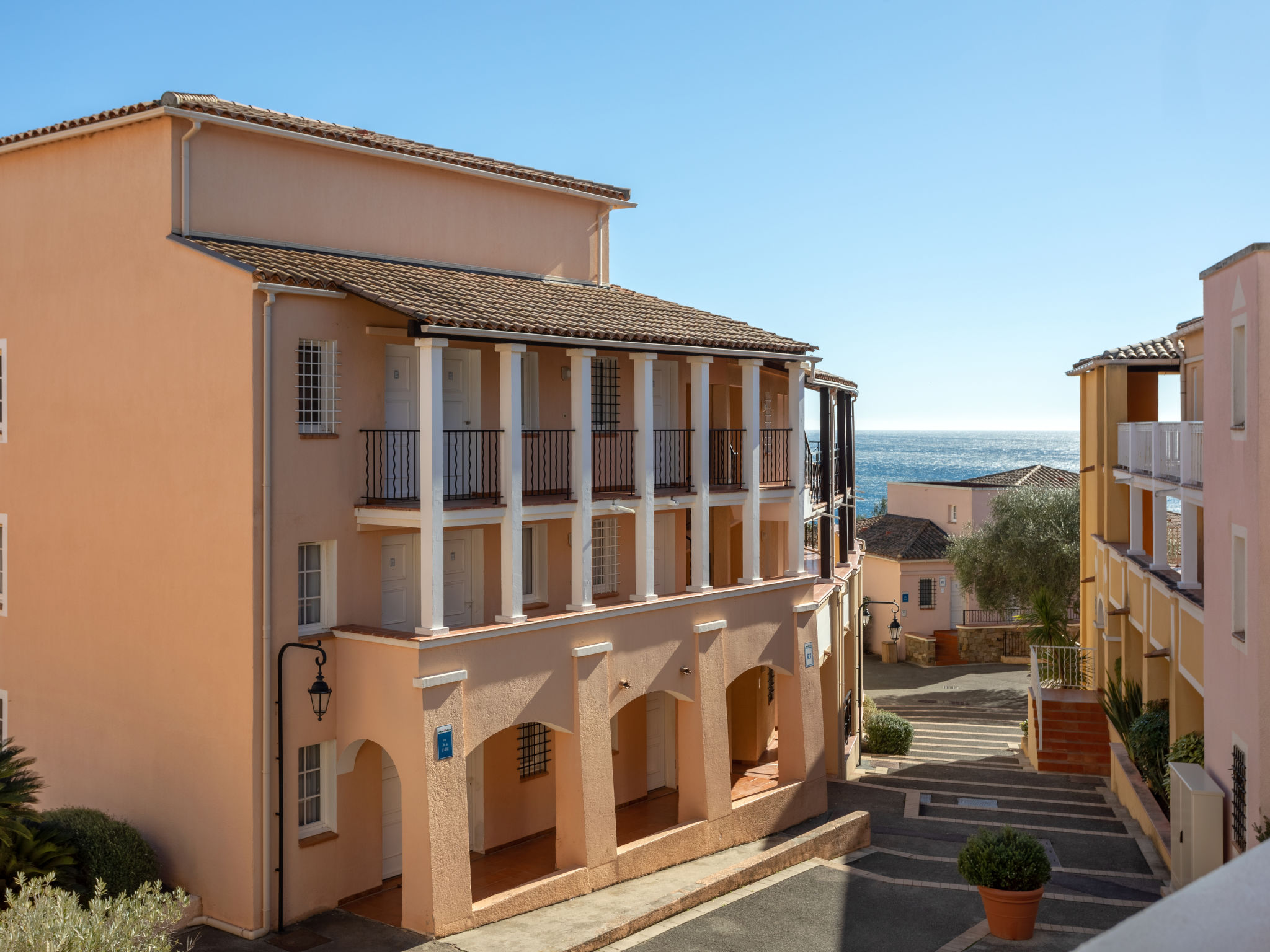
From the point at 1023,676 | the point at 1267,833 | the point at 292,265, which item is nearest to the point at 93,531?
the point at 292,265

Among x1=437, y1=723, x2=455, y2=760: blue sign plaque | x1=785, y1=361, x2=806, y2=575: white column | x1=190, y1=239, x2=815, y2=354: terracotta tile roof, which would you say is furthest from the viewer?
x1=785, y1=361, x2=806, y2=575: white column

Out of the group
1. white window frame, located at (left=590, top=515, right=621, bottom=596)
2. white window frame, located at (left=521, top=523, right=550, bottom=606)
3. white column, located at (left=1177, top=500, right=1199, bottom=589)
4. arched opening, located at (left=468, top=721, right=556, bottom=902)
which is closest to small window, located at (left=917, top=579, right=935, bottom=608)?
white column, located at (left=1177, top=500, right=1199, bottom=589)

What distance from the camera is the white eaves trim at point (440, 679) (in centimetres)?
1509

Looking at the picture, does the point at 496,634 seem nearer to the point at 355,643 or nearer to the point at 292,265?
the point at 355,643

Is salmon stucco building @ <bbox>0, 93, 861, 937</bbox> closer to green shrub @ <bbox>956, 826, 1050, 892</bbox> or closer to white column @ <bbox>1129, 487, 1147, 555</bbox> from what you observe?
green shrub @ <bbox>956, 826, 1050, 892</bbox>

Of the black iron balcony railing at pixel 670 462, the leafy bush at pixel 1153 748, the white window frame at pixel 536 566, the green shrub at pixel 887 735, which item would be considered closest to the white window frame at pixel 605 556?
the black iron balcony railing at pixel 670 462

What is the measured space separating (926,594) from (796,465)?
32.8 metres

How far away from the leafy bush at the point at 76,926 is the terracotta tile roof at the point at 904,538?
4564cm

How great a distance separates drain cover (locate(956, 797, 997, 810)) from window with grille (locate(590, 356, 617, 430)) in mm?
10789

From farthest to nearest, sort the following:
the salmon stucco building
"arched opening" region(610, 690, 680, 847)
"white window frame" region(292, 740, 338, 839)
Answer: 1. "arched opening" region(610, 690, 680, 847)
2. "white window frame" region(292, 740, 338, 839)
3. the salmon stucco building

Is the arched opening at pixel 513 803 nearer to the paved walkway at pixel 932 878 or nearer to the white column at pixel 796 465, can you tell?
the paved walkway at pixel 932 878

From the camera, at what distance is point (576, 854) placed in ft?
57.0

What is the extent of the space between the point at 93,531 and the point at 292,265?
550 cm

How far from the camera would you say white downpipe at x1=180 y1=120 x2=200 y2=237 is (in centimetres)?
1631
